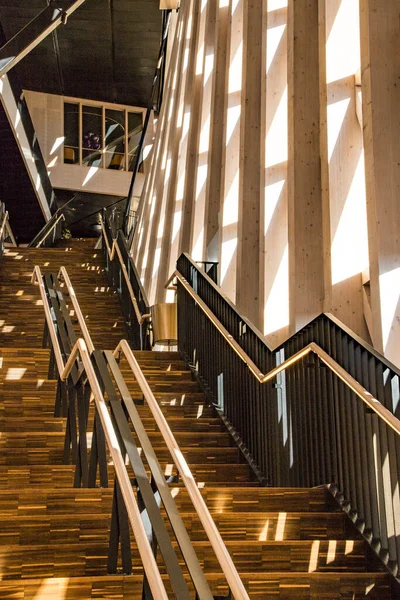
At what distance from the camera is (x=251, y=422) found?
6570mm

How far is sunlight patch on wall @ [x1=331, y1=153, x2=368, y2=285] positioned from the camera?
6.22 meters

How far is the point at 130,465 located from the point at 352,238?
257cm

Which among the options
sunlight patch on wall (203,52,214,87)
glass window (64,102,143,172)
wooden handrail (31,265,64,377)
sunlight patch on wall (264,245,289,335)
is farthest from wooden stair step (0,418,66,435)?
glass window (64,102,143,172)

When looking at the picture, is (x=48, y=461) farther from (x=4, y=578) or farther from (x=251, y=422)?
(x=4, y=578)

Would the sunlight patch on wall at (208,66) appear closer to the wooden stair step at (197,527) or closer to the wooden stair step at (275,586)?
the wooden stair step at (197,527)

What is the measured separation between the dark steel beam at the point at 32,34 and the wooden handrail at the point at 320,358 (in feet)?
32.6

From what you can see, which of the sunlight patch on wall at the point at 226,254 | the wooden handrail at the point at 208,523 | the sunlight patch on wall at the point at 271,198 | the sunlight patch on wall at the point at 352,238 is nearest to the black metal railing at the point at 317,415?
the sunlight patch on wall at the point at 352,238

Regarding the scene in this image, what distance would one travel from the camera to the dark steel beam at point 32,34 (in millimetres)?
16531

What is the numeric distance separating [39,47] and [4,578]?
2230 centimetres

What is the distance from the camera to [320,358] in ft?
17.7

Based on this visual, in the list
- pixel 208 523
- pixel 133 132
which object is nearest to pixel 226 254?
pixel 208 523

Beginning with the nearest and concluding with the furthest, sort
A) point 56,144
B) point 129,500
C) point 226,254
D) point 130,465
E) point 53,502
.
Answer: point 129,500
point 53,502
point 130,465
point 226,254
point 56,144

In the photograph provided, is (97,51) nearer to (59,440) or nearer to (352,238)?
(352,238)

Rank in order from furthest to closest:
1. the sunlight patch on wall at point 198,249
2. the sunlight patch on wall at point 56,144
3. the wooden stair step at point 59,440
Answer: the sunlight patch on wall at point 56,144 < the sunlight patch on wall at point 198,249 < the wooden stair step at point 59,440
